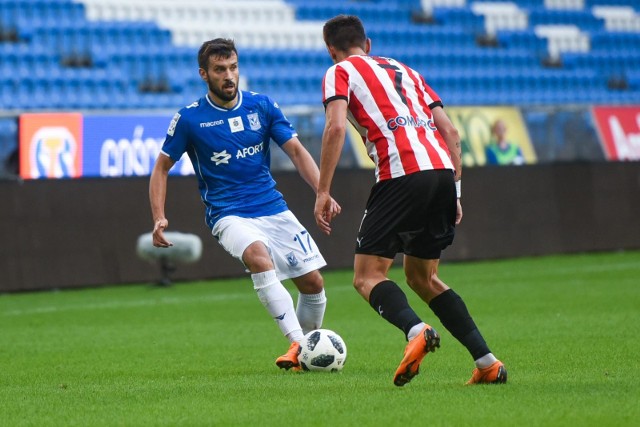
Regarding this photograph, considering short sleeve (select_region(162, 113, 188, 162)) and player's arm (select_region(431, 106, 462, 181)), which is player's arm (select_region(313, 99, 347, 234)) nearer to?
player's arm (select_region(431, 106, 462, 181))

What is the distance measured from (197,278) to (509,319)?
6.16 metres

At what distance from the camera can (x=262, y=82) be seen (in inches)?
826

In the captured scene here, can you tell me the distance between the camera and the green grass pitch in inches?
222

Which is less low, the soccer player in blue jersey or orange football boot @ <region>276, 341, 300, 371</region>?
the soccer player in blue jersey

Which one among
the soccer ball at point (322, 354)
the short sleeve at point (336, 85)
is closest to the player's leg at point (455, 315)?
the short sleeve at point (336, 85)

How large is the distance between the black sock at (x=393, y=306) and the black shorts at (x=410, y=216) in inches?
6.8

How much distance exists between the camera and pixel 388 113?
21.4 ft

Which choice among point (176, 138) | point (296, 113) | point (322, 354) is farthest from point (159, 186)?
point (296, 113)

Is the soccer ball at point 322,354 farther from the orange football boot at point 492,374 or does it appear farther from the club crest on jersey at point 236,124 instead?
the club crest on jersey at point 236,124

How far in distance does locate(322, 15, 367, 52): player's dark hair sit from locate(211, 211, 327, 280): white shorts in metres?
1.67

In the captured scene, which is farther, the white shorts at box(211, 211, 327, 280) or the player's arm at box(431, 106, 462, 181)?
the white shorts at box(211, 211, 327, 280)

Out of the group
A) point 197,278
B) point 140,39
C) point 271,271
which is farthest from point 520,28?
point 271,271

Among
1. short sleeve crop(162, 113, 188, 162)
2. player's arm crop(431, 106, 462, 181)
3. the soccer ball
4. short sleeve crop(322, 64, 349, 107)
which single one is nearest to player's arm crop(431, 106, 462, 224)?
player's arm crop(431, 106, 462, 181)

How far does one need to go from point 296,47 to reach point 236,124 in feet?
47.5
